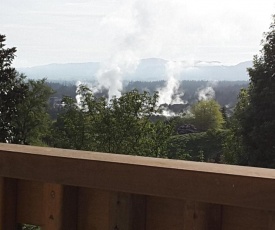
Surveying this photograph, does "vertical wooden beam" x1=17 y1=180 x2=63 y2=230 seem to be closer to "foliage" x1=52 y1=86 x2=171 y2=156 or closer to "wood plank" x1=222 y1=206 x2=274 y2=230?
"wood plank" x1=222 y1=206 x2=274 y2=230

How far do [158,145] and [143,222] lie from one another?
37279 mm

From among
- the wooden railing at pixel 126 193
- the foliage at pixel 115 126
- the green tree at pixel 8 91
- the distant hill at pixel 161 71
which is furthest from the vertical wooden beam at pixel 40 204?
the distant hill at pixel 161 71

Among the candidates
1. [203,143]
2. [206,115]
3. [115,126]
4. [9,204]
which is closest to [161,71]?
[206,115]

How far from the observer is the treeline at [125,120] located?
30.9 meters

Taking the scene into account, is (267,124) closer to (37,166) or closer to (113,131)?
(113,131)

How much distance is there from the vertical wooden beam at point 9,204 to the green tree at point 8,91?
1348 inches

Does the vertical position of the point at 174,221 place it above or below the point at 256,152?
above

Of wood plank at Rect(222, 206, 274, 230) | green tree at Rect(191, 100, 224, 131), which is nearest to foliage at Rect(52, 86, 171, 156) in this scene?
green tree at Rect(191, 100, 224, 131)

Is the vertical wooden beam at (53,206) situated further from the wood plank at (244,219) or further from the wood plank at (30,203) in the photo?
the wood plank at (244,219)

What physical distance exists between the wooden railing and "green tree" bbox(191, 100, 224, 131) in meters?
73.3

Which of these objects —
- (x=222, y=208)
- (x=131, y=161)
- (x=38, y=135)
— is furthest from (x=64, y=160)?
(x=38, y=135)

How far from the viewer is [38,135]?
44.4 meters

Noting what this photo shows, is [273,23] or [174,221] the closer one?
[174,221]

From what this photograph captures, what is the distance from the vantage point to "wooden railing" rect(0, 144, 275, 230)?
145 centimetres
